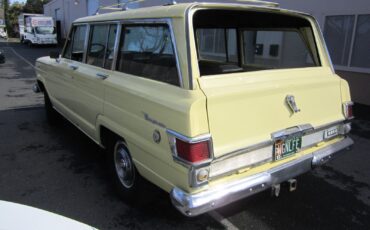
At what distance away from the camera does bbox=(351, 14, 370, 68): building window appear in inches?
312

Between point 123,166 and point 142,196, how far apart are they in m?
0.36

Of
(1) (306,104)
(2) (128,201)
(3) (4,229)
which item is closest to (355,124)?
(1) (306,104)

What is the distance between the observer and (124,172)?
3520 millimetres

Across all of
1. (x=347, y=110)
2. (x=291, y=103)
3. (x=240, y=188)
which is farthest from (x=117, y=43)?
(x=347, y=110)

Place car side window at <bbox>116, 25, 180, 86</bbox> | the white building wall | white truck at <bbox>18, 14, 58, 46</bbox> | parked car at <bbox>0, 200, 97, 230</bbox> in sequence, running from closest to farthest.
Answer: parked car at <bbox>0, 200, 97, 230</bbox> → car side window at <bbox>116, 25, 180, 86</bbox> → the white building wall → white truck at <bbox>18, 14, 58, 46</bbox>

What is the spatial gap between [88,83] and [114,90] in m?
0.76

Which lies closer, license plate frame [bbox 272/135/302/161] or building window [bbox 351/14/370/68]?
license plate frame [bbox 272/135/302/161]

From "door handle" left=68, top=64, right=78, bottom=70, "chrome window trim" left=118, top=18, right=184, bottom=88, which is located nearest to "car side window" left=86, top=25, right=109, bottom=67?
"door handle" left=68, top=64, right=78, bottom=70

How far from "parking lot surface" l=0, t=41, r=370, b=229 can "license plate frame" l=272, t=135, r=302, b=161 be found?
2.30 ft

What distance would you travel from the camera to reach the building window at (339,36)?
8.30 m

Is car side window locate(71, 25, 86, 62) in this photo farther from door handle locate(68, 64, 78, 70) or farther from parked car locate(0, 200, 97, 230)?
parked car locate(0, 200, 97, 230)

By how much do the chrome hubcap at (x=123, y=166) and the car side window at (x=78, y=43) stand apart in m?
1.54

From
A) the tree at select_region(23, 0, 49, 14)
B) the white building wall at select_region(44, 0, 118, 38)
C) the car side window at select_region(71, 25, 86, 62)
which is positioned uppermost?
the tree at select_region(23, 0, 49, 14)

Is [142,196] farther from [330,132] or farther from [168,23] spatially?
[330,132]
